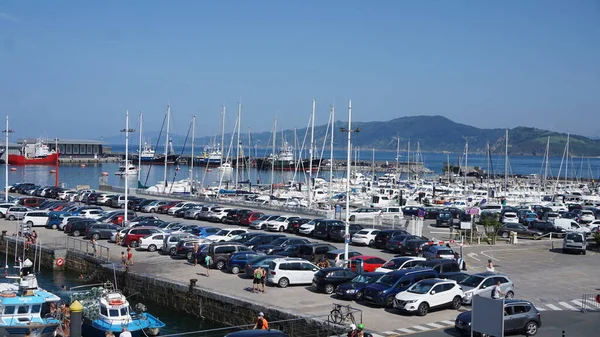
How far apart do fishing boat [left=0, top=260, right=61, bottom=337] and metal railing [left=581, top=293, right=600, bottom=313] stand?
62.0ft

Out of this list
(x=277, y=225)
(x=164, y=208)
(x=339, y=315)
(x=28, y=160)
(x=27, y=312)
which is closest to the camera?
(x=339, y=315)

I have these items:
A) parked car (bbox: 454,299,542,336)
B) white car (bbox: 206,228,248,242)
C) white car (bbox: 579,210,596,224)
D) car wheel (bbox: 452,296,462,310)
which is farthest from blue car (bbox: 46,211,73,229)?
white car (bbox: 579,210,596,224)

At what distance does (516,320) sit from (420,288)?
3.95 m

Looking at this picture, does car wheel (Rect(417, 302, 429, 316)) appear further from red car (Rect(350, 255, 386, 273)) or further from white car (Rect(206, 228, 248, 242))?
white car (Rect(206, 228, 248, 242))

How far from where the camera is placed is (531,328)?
67.9 feet

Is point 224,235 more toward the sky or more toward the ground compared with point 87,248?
more toward the sky

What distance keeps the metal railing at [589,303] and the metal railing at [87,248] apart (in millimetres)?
22604

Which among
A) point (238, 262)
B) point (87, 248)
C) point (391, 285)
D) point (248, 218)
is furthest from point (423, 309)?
point (248, 218)

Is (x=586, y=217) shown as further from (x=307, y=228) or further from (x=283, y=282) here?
(x=283, y=282)

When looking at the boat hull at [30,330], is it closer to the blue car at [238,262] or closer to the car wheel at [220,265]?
the blue car at [238,262]

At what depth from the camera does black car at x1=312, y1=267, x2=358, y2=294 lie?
2634 centimetres

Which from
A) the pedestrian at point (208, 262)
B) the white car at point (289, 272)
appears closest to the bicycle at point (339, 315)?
the white car at point (289, 272)

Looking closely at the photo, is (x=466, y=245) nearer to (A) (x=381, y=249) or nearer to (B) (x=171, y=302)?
(A) (x=381, y=249)

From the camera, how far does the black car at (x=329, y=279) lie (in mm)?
26344
